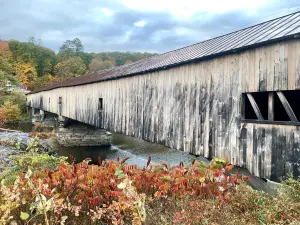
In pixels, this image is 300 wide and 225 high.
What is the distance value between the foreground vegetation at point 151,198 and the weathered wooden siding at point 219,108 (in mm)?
1776

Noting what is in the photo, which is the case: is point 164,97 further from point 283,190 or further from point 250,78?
point 283,190

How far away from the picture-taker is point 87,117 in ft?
50.6

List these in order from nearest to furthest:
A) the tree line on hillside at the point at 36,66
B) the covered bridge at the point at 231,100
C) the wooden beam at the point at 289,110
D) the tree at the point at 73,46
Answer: the wooden beam at the point at 289,110
the covered bridge at the point at 231,100
the tree line on hillside at the point at 36,66
the tree at the point at 73,46

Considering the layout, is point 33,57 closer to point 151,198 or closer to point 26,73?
point 26,73

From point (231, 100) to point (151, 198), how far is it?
372cm

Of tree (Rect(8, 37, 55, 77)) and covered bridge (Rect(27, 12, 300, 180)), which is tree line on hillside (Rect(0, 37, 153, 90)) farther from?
covered bridge (Rect(27, 12, 300, 180))

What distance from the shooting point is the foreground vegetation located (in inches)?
113

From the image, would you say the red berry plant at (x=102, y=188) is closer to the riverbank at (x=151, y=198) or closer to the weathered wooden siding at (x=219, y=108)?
the riverbank at (x=151, y=198)

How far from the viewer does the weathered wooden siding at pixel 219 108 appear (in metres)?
5.31

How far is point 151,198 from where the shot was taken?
3514 mm

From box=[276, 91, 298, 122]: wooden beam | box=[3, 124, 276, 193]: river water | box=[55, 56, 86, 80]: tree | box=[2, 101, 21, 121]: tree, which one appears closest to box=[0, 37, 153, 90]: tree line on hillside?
box=[55, 56, 86, 80]: tree

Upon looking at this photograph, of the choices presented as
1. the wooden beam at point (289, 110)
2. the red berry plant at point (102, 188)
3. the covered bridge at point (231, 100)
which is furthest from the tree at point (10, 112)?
the wooden beam at point (289, 110)

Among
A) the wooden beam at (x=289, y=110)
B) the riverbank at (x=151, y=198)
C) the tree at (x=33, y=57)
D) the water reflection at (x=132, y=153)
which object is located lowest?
the water reflection at (x=132, y=153)

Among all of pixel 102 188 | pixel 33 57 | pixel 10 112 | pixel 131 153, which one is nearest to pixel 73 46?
pixel 33 57
